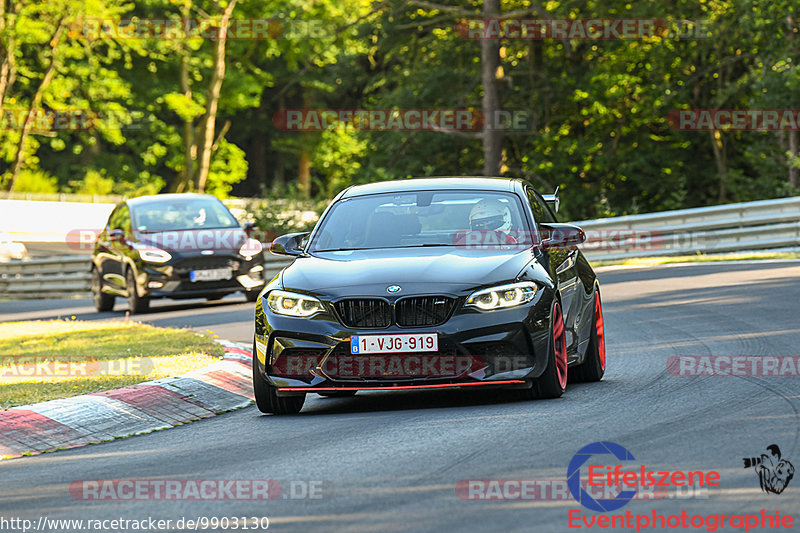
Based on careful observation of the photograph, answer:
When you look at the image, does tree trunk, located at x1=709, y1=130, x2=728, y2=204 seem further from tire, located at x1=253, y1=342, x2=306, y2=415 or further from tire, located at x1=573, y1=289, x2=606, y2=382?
tire, located at x1=253, y1=342, x2=306, y2=415

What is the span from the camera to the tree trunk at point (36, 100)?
55188mm

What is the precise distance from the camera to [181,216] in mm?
21094

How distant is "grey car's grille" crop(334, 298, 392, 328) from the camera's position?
842 centimetres

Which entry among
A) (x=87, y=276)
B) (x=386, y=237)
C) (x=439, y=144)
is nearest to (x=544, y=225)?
(x=386, y=237)

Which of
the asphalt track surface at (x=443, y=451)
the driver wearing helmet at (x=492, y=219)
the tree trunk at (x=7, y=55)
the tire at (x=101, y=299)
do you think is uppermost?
the tree trunk at (x=7, y=55)

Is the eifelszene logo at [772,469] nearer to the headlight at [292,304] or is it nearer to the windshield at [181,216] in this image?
the headlight at [292,304]

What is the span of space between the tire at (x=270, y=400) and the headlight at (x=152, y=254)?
1120cm

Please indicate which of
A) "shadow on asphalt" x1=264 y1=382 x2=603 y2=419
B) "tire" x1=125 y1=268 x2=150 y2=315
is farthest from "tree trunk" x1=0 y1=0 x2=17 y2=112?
"shadow on asphalt" x1=264 y1=382 x2=603 y2=419

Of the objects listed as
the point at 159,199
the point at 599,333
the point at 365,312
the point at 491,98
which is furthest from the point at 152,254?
the point at 491,98

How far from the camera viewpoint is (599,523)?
5.25 metres

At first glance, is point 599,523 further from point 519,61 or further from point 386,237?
point 519,61

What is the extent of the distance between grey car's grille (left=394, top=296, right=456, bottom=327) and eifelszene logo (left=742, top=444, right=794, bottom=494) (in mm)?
2504

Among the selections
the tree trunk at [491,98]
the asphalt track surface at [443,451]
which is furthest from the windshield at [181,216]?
the tree trunk at [491,98]

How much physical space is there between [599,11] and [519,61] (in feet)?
15.9
